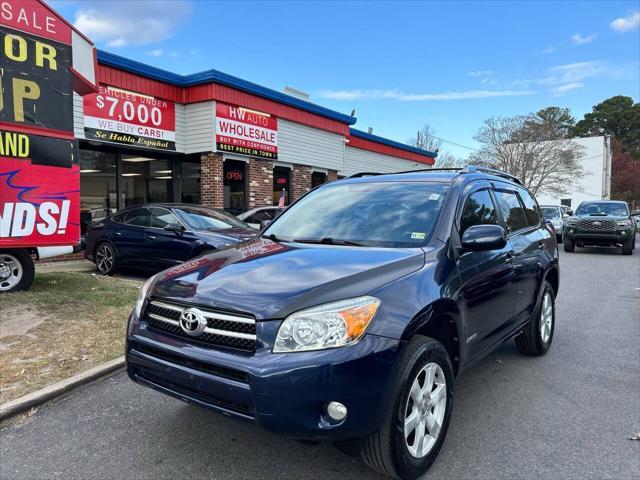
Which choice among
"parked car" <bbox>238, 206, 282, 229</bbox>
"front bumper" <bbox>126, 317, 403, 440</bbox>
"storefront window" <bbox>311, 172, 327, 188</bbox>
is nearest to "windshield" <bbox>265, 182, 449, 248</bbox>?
"front bumper" <bbox>126, 317, 403, 440</bbox>

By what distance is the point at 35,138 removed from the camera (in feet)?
21.1

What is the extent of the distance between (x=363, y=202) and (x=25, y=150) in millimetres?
5057

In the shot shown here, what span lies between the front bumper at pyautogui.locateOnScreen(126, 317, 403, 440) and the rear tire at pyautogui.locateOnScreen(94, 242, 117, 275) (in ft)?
25.5

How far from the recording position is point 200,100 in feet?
42.0

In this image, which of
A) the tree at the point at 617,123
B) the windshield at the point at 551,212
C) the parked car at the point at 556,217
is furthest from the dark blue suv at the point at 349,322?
the tree at the point at 617,123

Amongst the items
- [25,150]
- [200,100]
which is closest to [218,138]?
[200,100]

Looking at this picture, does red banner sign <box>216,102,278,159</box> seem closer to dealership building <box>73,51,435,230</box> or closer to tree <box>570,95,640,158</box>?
dealership building <box>73,51,435,230</box>

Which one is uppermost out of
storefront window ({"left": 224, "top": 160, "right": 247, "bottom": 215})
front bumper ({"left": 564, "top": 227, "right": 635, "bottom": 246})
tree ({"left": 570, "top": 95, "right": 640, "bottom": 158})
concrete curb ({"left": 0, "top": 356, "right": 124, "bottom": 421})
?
tree ({"left": 570, "top": 95, "right": 640, "bottom": 158})

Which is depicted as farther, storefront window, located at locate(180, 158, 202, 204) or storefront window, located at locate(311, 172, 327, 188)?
storefront window, located at locate(311, 172, 327, 188)

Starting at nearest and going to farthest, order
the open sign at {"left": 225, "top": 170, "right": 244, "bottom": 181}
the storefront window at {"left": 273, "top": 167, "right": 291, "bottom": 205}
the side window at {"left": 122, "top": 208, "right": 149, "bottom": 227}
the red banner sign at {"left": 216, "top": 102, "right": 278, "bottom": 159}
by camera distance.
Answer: the side window at {"left": 122, "top": 208, "right": 149, "bottom": 227}, the red banner sign at {"left": 216, "top": 102, "right": 278, "bottom": 159}, the open sign at {"left": 225, "top": 170, "right": 244, "bottom": 181}, the storefront window at {"left": 273, "top": 167, "right": 291, "bottom": 205}

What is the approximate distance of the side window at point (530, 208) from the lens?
15.9 feet

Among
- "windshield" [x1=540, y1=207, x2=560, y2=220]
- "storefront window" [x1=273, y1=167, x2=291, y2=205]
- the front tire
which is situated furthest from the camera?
"windshield" [x1=540, y1=207, x2=560, y2=220]

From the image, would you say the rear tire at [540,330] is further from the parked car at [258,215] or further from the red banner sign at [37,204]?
the parked car at [258,215]

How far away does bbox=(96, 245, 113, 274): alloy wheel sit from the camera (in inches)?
372
